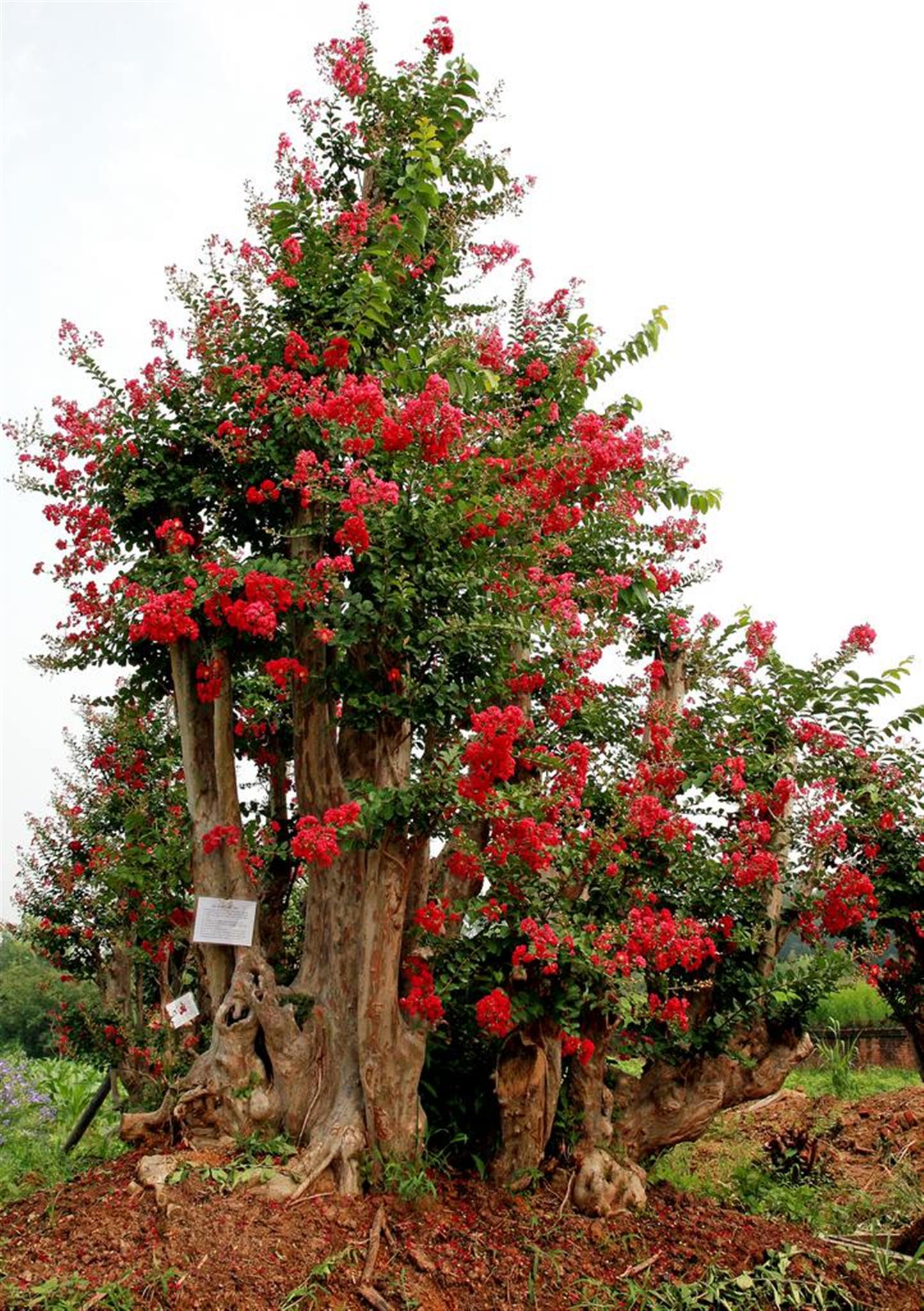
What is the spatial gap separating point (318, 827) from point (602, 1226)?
2691 millimetres

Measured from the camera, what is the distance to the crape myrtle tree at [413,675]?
5.31 meters

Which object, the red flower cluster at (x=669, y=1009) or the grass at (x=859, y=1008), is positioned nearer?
the red flower cluster at (x=669, y=1009)

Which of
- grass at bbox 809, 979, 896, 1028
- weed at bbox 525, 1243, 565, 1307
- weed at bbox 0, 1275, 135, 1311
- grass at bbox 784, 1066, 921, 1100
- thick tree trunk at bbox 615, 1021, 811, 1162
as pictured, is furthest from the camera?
grass at bbox 809, 979, 896, 1028

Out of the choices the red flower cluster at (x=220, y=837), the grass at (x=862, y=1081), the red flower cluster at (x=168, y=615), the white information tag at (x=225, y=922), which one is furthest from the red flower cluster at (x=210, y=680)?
the grass at (x=862, y=1081)

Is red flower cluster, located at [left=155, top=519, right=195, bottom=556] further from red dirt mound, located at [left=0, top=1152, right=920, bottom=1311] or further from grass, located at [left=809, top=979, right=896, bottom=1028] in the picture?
grass, located at [left=809, top=979, right=896, bottom=1028]

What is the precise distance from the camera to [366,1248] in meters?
4.64

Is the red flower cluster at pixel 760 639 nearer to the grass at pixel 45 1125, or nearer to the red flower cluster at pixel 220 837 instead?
the red flower cluster at pixel 220 837

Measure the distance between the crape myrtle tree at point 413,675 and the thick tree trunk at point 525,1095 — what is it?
2cm

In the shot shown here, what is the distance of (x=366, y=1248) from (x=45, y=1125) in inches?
231

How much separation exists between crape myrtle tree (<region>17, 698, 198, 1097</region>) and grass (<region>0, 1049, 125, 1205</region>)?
0.63 m

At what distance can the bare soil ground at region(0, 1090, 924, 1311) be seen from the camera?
13.9ft

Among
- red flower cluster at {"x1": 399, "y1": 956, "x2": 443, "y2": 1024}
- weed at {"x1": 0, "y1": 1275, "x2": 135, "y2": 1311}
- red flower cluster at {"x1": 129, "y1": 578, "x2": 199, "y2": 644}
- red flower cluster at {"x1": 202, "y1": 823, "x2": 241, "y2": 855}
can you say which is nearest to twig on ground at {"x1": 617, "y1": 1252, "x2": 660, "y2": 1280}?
red flower cluster at {"x1": 399, "y1": 956, "x2": 443, "y2": 1024}

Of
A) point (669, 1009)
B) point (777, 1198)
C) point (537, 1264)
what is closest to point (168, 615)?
point (669, 1009)

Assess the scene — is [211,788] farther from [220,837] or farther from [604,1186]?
[604,1186]
